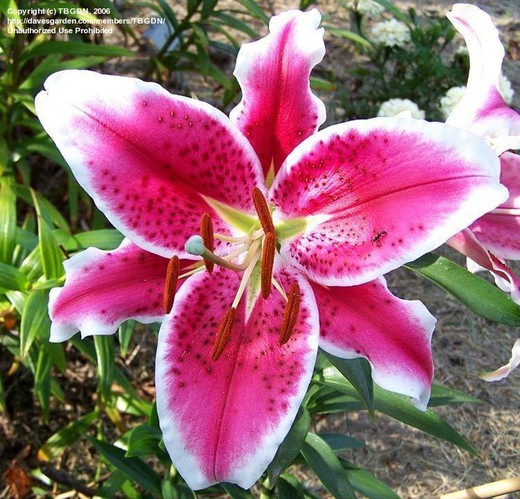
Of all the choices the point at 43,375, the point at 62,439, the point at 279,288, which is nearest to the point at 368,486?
the point at 279,288

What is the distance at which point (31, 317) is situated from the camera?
121cm

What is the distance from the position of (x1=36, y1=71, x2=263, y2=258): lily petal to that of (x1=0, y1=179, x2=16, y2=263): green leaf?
758mm

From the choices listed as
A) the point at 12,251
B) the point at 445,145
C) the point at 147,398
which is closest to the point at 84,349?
the point at 12,251

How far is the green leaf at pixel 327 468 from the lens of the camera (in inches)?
41.5

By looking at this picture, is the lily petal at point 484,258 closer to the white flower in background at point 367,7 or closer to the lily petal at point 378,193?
the lily petal at point 378,193

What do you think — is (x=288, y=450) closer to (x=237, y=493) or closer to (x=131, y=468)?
(x=237, y=493)

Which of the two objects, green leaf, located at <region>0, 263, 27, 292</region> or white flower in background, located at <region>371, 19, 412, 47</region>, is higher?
green leaf, located at <region>0, 263, 27, 292</region>

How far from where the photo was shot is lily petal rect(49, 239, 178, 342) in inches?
29.8

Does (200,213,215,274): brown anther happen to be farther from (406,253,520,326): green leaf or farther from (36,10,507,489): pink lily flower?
(406,253,520,326): green leaf

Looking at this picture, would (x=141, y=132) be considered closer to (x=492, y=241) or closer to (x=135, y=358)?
(x=492, y=241)

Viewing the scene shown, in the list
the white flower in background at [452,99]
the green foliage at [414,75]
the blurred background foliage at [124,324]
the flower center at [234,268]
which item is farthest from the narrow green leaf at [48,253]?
the green foliage at [414,75]

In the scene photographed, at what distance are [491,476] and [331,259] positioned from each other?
140 cm

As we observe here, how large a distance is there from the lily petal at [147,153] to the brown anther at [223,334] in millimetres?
100

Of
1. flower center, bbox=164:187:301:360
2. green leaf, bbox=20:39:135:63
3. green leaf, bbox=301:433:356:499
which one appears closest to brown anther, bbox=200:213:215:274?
flower center, bbox=164:187:301:360
